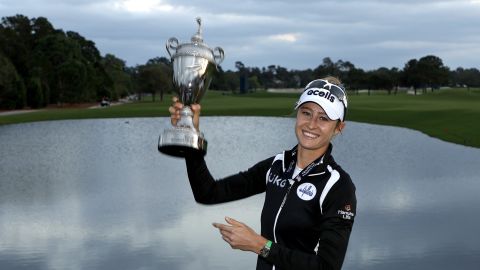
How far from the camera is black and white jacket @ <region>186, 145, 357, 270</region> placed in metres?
3.60

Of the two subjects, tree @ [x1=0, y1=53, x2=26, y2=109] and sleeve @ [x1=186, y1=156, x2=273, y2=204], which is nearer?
sleeve @ [x1=186, y1=156, x2=273, y2=204]

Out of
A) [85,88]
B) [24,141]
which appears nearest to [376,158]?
[24,141]

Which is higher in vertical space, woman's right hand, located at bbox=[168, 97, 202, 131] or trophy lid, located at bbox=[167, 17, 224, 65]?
trophy lid, located at bbox=[167, 17, 224, 65]

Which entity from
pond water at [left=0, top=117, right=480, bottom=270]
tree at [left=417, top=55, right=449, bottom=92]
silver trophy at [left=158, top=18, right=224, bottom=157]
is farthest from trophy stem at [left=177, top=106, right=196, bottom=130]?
tree at [left=417, top=55, right=449, bottom=92]

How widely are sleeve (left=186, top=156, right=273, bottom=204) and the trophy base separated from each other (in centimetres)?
8

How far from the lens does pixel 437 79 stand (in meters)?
Answer: 168

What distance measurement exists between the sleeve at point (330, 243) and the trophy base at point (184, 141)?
3.76ft

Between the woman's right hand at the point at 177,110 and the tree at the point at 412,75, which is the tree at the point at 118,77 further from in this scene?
the woman's right hand at the point at 177,110

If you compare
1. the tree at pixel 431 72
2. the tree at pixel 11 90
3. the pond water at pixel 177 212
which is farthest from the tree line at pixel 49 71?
the tree at pixel 431 72

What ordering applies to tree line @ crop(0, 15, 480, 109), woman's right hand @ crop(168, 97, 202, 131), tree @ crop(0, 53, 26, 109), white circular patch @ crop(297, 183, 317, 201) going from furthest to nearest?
tree line @ crop(0, 15, 480, 109) < tree @ crop(0, 53, 26, 109) < woman's right hand @ crop(168, 97, 202, 131) < white circular patch @ crop(297, 183, 317, 201)

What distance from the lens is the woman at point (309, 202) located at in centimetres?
362

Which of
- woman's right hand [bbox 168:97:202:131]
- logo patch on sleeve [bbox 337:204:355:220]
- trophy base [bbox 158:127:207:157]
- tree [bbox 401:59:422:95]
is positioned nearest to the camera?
logo patch on sleeve [bbox 337:204:355:220]

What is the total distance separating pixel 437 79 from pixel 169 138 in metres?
174

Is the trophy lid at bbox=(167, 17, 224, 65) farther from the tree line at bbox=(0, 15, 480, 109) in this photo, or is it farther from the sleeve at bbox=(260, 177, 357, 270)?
the tree line at bbox=(0, 15, 480, 109)
